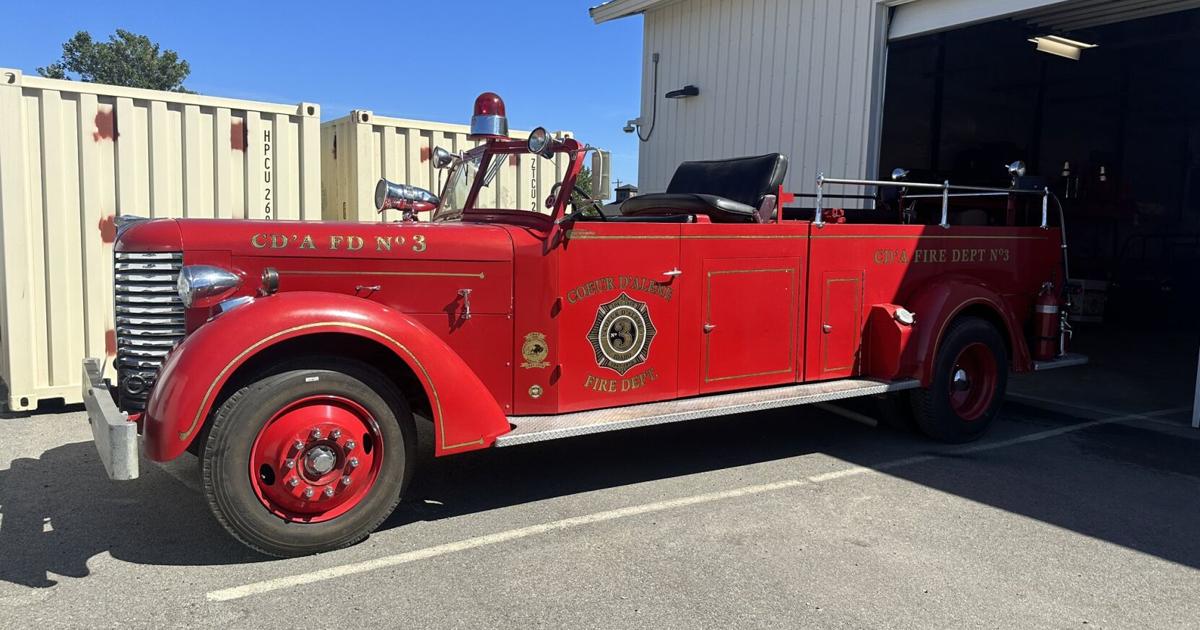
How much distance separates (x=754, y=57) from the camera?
10.2 meters

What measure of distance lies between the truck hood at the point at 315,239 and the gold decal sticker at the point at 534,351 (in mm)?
457

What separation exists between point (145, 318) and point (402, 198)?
5.68ft

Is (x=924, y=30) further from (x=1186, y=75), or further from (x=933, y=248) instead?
(x=1186, y=75)

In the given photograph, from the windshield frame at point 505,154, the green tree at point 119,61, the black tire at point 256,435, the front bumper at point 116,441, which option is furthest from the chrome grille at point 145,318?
the green tree at point 119,61

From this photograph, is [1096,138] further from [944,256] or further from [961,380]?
[961,380]

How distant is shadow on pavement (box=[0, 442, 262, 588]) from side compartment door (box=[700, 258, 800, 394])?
2750mm

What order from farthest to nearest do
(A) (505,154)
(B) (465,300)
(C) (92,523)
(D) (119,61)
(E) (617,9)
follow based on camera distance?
(D) (119,61) < (E) (617,9) < (A) (505,154) < (B) (465,300) < (C) (92,523)

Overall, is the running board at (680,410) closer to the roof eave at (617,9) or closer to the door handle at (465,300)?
the door handle at (465,300)

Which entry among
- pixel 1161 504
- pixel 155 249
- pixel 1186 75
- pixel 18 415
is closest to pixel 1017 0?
pixel 1161 504

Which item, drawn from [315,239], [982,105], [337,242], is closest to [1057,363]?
[337,242]

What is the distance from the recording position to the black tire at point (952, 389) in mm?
5914

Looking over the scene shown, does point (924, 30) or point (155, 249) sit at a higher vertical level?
point (924, 30)

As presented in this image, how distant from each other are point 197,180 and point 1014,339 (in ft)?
22.1

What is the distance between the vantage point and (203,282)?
3.72 m
